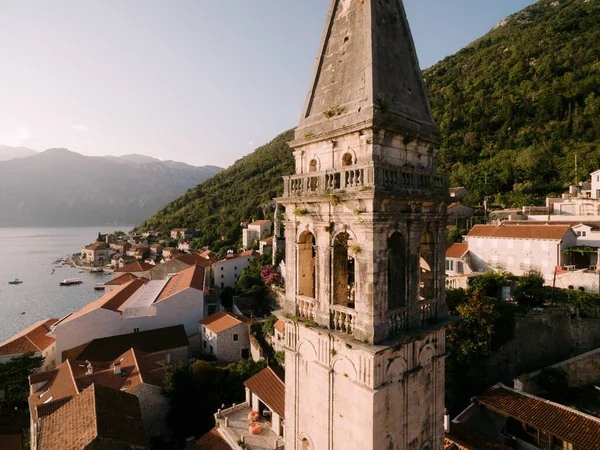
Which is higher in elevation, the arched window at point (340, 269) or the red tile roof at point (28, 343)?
the arched window at point (340, 269)

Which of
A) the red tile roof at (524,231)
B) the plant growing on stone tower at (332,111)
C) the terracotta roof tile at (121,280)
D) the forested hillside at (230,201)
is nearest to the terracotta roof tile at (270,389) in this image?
the plant growing on stone tower at (332,111)

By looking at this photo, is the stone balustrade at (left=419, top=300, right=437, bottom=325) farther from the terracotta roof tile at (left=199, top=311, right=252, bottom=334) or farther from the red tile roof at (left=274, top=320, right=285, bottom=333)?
the terracotta roof tile at (left=199, top=311, right=252, bottom=334)

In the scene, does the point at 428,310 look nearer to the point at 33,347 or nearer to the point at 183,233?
the point at 33,347

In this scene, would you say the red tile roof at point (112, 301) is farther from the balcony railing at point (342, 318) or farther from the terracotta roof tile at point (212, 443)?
the balcony railing at point (342, 318)

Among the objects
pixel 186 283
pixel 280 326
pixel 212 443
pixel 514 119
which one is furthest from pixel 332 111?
pixel 514 119

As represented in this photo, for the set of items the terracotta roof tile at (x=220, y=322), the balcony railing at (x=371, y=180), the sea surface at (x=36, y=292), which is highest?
the balcony railing at (x=371, y=180)

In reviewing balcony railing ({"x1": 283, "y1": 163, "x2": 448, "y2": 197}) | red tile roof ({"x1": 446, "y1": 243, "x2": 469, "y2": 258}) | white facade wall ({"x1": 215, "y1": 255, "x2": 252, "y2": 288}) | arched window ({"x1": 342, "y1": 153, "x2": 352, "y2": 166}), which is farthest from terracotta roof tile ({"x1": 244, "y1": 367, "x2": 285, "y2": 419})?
white facade wall ({"x1": 215, "y1": 255, "x2": 252, "y2": 288})
